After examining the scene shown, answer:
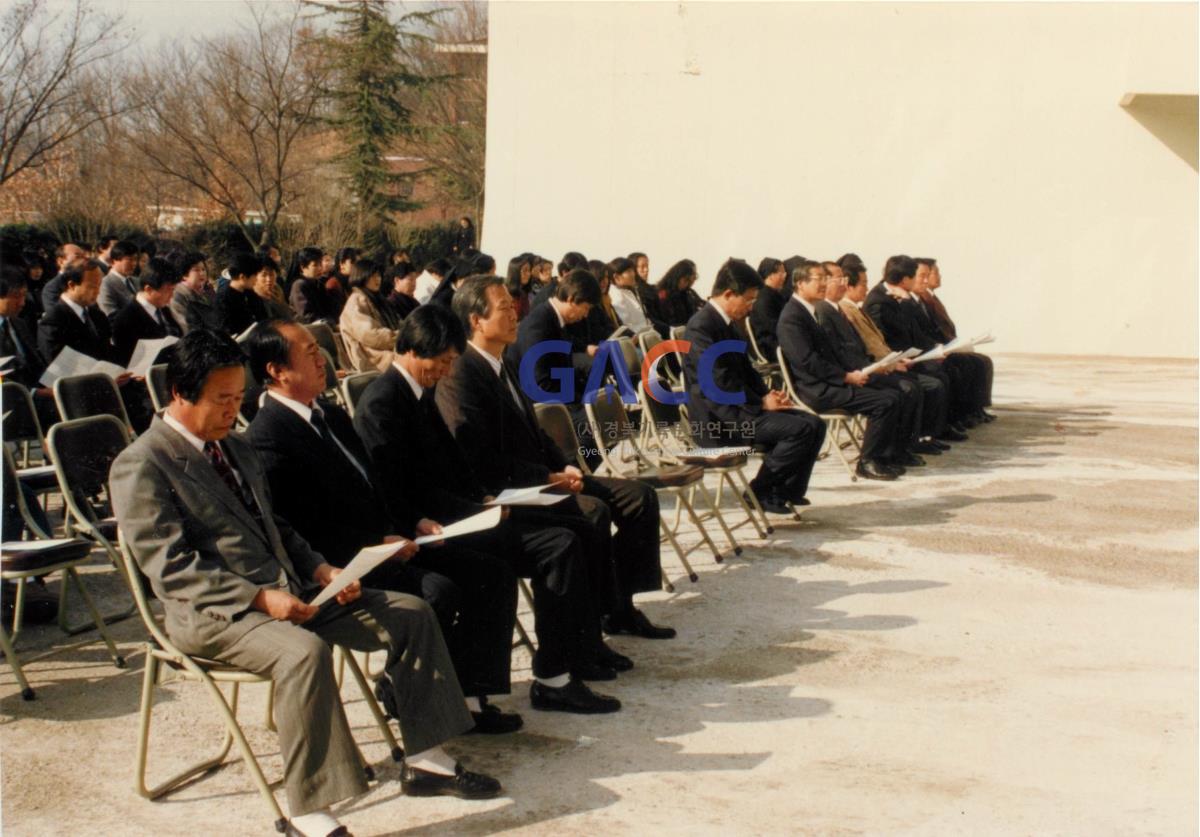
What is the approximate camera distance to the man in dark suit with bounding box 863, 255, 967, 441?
1079 cm

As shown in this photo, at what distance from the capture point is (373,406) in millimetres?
4508

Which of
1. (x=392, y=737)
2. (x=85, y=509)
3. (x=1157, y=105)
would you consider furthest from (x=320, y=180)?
(x=392, y=737)

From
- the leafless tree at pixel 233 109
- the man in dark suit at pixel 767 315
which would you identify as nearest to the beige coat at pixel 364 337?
the man in dark suit at pixel 767 315

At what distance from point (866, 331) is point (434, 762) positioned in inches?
280

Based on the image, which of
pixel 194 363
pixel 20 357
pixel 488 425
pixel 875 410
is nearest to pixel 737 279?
pixel 875 410

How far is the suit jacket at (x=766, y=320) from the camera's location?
1103cm

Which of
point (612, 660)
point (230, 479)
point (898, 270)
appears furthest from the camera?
point (898, 270)

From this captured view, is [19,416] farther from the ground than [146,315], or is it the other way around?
[146,315]

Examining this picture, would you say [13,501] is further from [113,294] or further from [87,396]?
[113,294]

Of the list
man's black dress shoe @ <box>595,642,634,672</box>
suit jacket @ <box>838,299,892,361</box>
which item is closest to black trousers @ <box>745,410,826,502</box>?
suit jacket @ <box>838,299,892,361</box>

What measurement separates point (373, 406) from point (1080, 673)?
308 centimetres

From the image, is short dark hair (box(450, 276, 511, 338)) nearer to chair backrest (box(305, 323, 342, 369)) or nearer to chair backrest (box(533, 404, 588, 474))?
chair backrest (box(533, 404, 588, 474))

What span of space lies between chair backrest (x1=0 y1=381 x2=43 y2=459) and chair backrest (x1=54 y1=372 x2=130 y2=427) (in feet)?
1.11

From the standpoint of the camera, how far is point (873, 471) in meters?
Answer: 9.11
